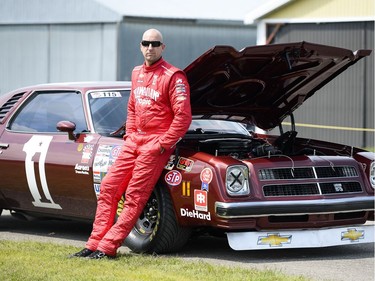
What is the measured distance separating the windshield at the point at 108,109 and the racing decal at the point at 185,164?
106 cm

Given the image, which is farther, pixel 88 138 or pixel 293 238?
pixel 88 138

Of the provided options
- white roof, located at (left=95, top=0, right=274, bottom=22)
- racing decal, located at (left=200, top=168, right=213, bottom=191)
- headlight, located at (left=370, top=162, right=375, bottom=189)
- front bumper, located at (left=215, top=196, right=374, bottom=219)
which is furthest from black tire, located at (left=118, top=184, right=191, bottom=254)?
white roof, located at (left=95, top=0, right=274, bottom=22)

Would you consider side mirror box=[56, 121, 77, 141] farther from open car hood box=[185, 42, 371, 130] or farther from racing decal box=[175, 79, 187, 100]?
racing decal box=[175, 79, 187, 100]

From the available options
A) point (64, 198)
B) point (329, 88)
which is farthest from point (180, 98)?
point (329, 88)

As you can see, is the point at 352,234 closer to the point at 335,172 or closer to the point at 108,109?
the point at 335,172

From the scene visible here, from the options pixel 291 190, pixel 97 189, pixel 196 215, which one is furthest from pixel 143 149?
pixel 291 190

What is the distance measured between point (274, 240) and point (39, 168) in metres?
2.34

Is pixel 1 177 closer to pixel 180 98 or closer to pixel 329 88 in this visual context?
pixel 180 98

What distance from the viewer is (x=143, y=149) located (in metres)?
8.06

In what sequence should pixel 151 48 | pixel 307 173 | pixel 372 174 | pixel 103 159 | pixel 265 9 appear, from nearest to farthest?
pixel 151 48
pixel 307 173
pixel 103 159
pixel 372 174
pixel 265 9

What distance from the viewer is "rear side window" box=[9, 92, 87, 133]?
9.31m

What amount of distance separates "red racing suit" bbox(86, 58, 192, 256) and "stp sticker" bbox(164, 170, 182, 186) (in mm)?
89

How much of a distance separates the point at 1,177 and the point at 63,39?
860 inches

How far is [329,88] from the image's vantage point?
24.7 meters
